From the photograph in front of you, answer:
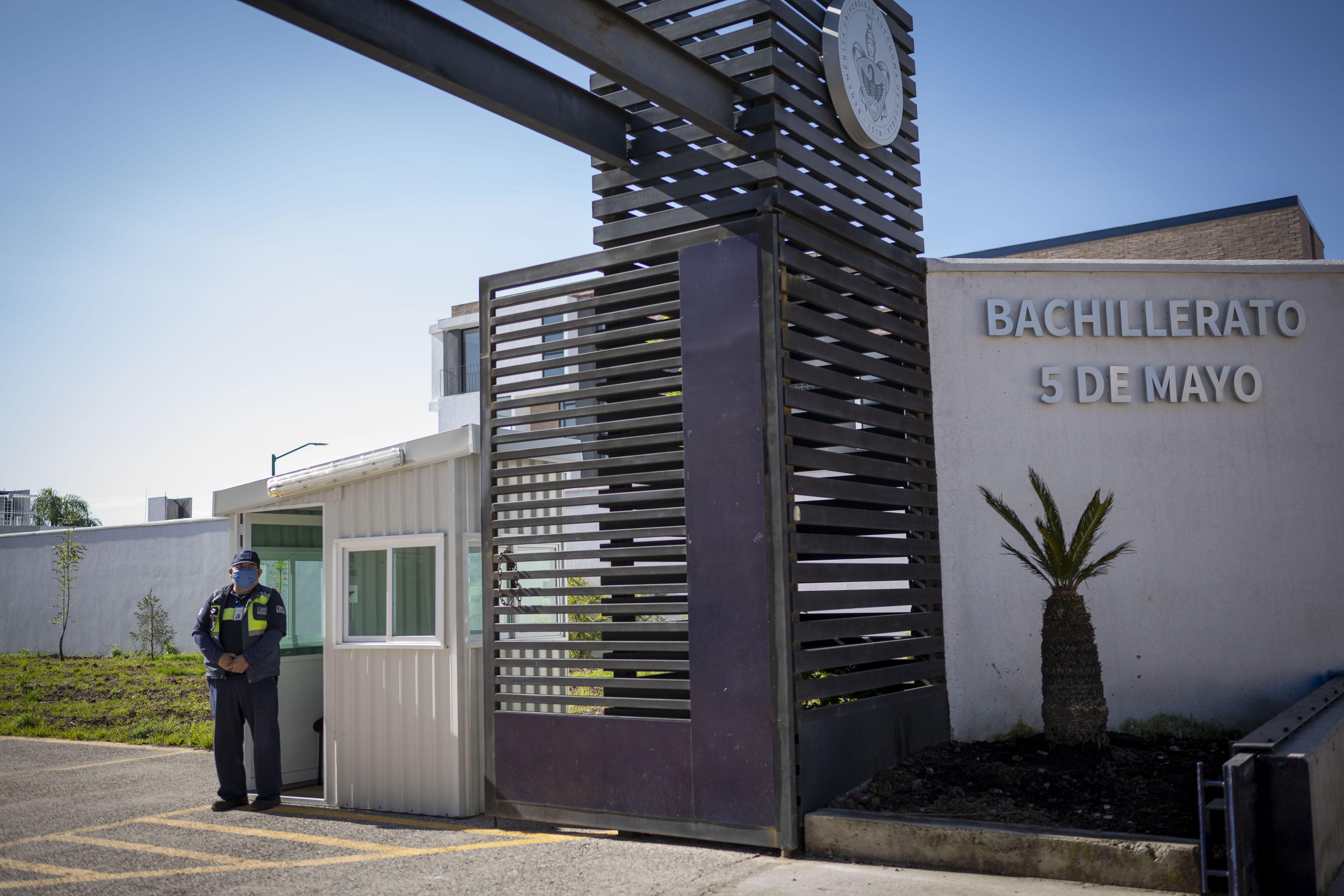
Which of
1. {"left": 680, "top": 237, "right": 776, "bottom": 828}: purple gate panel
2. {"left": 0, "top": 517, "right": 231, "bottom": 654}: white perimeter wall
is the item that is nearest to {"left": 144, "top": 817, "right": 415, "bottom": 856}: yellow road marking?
{"left": 680, "top": 237, "right": 776, "bottom": 828}: purple gate panel

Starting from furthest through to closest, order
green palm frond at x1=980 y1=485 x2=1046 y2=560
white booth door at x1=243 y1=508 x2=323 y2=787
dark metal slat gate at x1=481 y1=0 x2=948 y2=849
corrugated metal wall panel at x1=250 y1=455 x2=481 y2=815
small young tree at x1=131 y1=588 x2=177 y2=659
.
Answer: small young tree at x1=131 y1=588 x2=177 y2=659 < white booth door at x1=243 y1=508 x2=323 y2=787 < corrugated metal wall panel at x1=250 y1=455 x2=481 y2=815 < green palm frond at x1=980 y1=485 x2=1046 y2=560 < dark metal slat gate at x1=481 y1=0 x2=948 y2=849

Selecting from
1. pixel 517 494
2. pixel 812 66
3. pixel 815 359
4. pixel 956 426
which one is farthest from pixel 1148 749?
pixel 812 66

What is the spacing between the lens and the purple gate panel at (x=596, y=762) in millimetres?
7207

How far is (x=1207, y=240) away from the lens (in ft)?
80.5

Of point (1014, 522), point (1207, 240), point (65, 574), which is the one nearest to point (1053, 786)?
point (1014, 522)

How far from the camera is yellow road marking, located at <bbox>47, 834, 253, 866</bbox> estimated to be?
7.25 meters

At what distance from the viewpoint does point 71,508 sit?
3123 inches

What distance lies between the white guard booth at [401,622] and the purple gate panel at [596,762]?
0.59m

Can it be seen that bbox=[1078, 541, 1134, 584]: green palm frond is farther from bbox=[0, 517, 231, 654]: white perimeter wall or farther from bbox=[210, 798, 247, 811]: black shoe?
bbox=[0, 517, 231, 654]: white perimeter wall

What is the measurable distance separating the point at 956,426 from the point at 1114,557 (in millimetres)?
1700

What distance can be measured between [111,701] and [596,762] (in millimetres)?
12969

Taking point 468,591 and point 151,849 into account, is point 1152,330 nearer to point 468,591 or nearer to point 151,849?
point 468,591

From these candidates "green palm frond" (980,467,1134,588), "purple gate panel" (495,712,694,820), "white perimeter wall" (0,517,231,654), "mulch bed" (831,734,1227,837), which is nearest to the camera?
"mulch bed" (831,734,1227,837)

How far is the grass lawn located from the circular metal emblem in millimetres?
9956
